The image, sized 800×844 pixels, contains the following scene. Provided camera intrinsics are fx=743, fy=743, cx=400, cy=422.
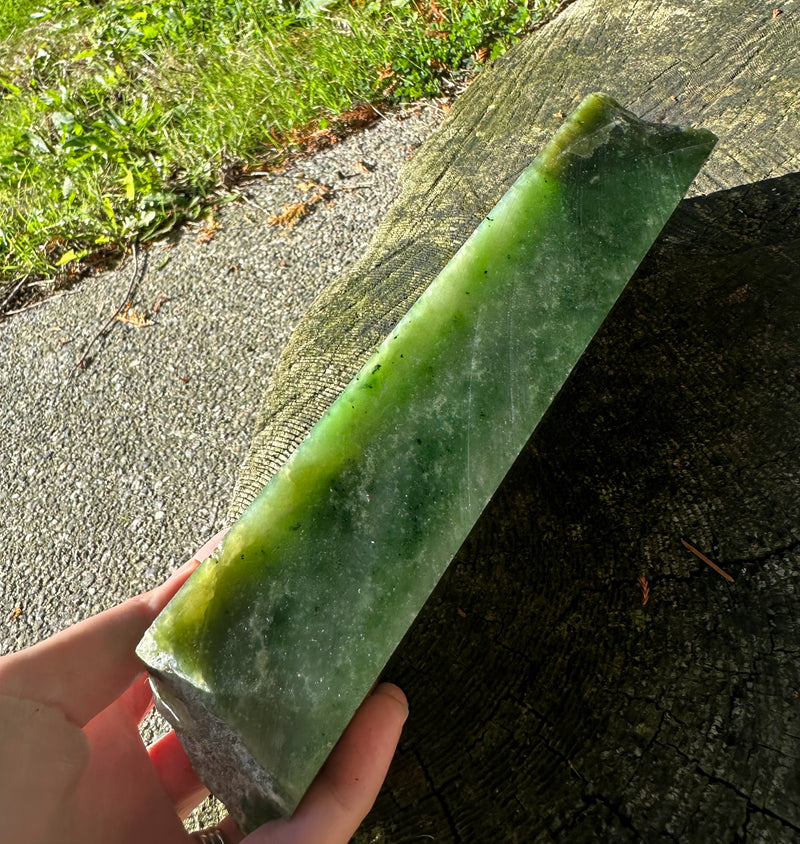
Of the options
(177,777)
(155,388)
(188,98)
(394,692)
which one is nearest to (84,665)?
(177,777)

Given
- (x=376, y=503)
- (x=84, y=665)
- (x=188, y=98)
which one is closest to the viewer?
(x=376, y=503)

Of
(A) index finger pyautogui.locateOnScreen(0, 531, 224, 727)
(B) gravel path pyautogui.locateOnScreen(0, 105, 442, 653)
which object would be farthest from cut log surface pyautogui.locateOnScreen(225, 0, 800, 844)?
(B) gravel path pyautogui.locateOnScreen(0, 105, 442, 653)

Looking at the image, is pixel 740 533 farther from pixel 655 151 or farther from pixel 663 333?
pixel 655 151

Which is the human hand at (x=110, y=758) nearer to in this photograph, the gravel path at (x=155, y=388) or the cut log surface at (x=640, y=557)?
the cut log surface at (x=640, y=557)

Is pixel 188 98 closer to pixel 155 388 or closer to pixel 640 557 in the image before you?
pixel 155 388

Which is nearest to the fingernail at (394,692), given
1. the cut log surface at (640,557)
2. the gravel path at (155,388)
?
the cut log surface at (640,557)
